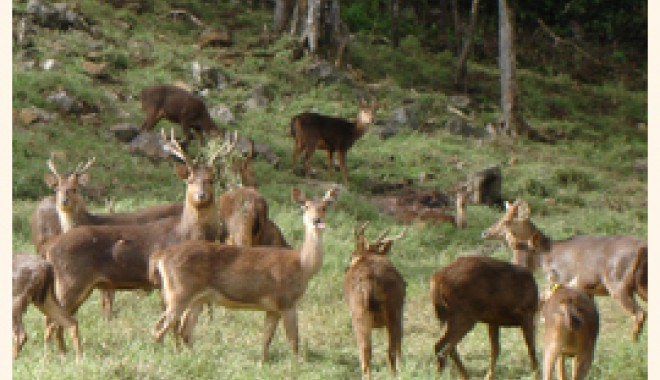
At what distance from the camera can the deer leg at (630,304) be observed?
946 cm

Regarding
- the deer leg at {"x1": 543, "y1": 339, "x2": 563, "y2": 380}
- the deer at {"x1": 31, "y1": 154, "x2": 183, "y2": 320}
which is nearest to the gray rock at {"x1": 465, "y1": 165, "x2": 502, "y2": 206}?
the deer at {"x1": 31, "y1": 154, "x2": 183, "y2": 320}

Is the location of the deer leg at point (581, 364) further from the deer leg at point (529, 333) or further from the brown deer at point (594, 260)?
the brown deer at point (594, 260)

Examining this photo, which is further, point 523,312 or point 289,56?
point 289,56

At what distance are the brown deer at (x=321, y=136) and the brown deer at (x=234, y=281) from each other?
9.00 meters

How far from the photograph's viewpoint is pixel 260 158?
1727 cm

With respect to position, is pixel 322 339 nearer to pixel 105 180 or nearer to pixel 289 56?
pixel 105 180

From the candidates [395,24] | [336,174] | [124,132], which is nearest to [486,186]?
[336,174]

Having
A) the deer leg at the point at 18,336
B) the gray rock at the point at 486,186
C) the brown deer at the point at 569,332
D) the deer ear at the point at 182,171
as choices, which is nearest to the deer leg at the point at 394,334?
the brown deer at the point at 569,332

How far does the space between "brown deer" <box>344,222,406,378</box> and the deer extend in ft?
9.05

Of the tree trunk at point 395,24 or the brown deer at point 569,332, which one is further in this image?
the tree trunk at point 395,24

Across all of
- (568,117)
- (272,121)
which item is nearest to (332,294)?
(272,121)

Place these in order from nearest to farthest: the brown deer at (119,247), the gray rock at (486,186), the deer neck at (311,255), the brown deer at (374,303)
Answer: the brown deer at (374,303) → the deer neck at (311,255) → the brown deer at (119,247) → the gray rock at (486,186)

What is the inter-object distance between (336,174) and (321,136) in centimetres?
74

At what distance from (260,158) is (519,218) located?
7.01 metres
